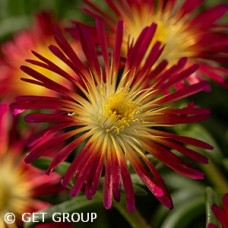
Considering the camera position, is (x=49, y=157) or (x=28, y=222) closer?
(x=28, y=222)

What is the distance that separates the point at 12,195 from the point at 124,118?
24cm

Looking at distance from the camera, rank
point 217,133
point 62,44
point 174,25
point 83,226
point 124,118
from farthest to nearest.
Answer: point 217,133
point 83,226
point 174,25
point 124,118
point 62,44

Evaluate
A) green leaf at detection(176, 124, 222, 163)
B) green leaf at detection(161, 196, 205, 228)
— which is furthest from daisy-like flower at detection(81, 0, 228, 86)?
green leaf at detection(161, 196, 205, 228)

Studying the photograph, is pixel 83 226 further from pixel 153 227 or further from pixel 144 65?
pixel 144 65

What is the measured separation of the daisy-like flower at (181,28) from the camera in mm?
953

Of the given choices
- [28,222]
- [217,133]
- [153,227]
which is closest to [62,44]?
[28,222]

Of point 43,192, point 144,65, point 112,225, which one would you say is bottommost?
point 112,225

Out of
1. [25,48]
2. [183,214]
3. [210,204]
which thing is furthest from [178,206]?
[25,48]

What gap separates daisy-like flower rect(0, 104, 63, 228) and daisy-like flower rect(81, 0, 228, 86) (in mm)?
232

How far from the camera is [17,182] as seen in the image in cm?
101

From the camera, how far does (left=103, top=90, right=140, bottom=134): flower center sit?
90cm

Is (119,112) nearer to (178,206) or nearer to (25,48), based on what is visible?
(178,206)

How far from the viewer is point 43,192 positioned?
96cm

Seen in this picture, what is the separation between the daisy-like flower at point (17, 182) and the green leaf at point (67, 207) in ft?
0.16
